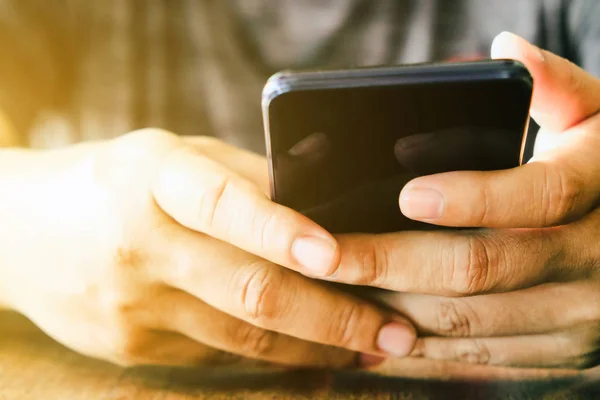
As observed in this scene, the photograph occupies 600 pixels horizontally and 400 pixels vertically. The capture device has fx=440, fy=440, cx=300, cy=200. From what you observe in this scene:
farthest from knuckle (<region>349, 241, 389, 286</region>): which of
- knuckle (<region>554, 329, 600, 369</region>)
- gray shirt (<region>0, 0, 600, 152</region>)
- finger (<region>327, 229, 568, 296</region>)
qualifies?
gray shirt (<region>0, 0, 600, 152</region>)

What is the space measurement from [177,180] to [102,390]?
0.21 metres

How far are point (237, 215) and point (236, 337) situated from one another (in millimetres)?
136

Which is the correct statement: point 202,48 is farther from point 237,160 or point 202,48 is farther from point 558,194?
point 558,194

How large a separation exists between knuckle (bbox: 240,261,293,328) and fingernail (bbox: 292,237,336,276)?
5 centimetres

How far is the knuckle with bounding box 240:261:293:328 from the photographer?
0.34m

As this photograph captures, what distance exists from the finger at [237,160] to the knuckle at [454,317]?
193mm

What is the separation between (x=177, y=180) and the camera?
33cm

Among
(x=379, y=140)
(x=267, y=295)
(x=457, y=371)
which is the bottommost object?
(x=457, y=371)

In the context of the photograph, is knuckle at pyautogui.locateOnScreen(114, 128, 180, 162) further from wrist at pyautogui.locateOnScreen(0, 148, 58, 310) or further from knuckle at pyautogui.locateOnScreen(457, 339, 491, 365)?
knuckle at pyautogui.locateOnScreen(457, 339, 491, 365)

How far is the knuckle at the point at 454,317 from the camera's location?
0.39 metres

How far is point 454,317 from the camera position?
393mm

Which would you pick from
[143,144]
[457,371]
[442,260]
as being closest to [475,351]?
[457,371]

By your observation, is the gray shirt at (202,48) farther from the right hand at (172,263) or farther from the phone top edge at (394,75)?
the phone top edge at (394,75)

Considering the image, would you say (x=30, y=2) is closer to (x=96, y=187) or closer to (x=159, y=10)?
(x=159, y=10)
